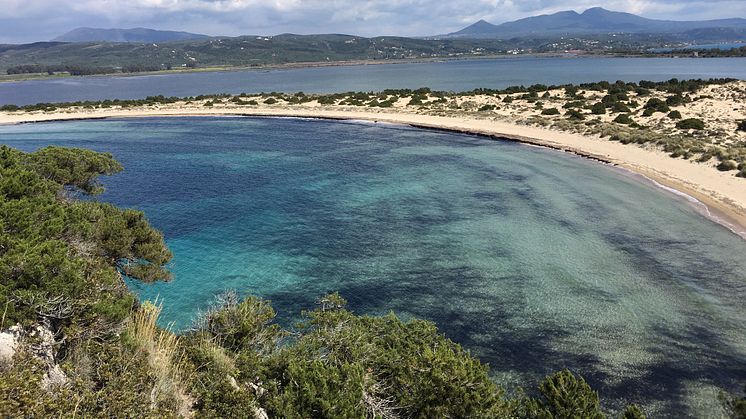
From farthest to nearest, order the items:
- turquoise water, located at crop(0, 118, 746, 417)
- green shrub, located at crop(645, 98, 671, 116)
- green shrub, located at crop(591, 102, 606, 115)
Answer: green shrub, located at crop(591, 102, 606, 115) → green shrub, located at crop(645, 98, 671, 116) → turquoise water, located at crop(0, 118, 746, 417)

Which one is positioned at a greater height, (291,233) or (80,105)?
(80,105)

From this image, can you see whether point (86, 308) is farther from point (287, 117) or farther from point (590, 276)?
point (287, 117)

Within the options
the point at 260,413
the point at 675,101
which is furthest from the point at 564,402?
the point at 675,101

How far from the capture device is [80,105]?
301 feet

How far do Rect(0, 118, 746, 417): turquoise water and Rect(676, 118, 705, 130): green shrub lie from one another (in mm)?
17236

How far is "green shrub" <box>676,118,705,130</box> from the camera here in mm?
50562

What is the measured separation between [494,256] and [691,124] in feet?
140

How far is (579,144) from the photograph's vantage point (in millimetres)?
50188

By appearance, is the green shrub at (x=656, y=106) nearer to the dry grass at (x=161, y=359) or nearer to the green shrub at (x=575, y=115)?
the green shrub at (x=575, y=115)

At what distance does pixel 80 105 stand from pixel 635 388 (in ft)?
357

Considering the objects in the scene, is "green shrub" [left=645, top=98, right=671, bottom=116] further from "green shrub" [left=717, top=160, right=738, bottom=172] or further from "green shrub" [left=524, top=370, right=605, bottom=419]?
"green shrub" [left=524, top=370, right=605, bottom=419]

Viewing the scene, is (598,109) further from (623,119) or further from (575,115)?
(623,119)

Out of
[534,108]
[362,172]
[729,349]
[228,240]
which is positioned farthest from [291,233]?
[534,108]

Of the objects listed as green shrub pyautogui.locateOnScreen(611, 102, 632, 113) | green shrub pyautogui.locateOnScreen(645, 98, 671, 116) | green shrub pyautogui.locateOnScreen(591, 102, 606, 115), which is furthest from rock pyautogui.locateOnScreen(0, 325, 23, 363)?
green shrub pyautogui.locateOnScreen(645, 98, 671, 116)
